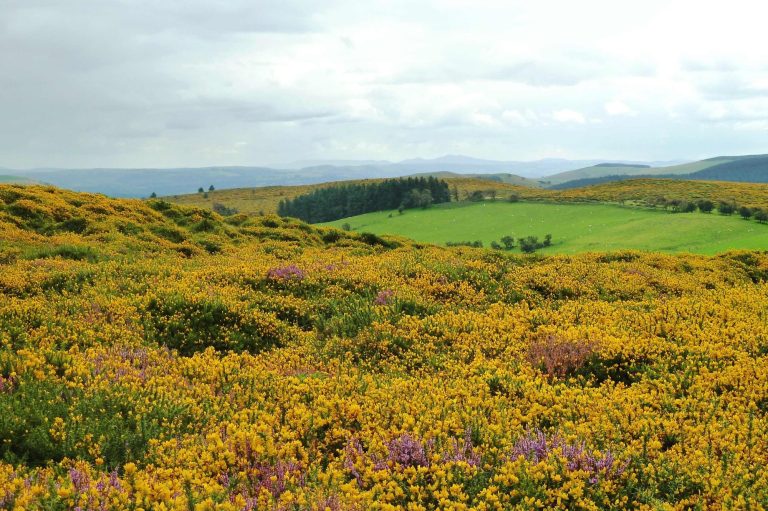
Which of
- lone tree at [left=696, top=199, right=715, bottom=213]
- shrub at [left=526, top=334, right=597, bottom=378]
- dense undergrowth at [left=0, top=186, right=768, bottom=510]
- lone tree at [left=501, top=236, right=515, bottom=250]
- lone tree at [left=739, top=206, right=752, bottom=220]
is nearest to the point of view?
dense undergrowth at [left=0, top=186, right=768, bottom=510]

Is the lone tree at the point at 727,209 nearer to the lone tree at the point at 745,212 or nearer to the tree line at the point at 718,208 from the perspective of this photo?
the tree line at the point at 718,208

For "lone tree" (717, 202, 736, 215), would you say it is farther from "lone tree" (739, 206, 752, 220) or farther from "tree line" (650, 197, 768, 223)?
"lone tree" (739, 206, 752, 220)

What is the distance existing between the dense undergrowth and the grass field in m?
60.1

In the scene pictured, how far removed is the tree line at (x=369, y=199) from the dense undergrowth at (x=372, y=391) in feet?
401

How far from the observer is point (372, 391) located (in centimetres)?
797

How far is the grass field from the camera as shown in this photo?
229 ft

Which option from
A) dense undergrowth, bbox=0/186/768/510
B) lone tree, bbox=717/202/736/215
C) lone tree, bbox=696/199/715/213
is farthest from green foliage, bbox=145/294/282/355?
lone tree, bbox=696/199/715/213

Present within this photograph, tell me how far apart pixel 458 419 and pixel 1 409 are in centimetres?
596

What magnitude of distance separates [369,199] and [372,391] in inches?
5701

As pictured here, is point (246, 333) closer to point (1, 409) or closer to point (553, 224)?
point (1, 409)

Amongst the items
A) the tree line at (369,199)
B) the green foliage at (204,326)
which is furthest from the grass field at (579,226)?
the green foliage at (204,326)

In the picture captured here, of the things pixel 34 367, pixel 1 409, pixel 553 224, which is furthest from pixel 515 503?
pixel 553 224

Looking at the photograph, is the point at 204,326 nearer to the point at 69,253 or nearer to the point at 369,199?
the point at 69,253

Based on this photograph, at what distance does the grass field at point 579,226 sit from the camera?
6975cm
